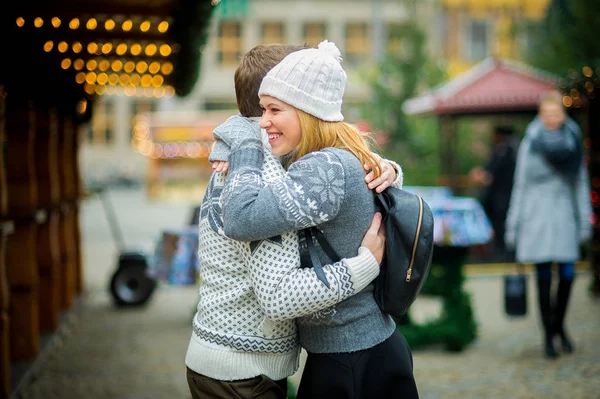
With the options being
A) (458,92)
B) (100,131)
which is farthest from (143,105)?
(458,92)

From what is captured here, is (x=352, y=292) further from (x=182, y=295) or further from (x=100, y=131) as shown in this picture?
(x=100, y=131)

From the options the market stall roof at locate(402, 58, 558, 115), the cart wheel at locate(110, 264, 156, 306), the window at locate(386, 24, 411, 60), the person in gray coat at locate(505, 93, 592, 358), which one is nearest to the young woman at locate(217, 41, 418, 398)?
the person in gray coat at locate(505, 93, 592, 358)

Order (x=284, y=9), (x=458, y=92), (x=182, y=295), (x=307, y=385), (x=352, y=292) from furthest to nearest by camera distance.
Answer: (x=284, y=9), (x=458, y=92), (x=182, y=295), (x=307, y=385), (x=352, y=292)

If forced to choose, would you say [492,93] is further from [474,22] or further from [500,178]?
[474,22]

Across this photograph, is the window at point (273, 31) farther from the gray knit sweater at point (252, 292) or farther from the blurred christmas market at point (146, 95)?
the gray knit sweater at point (252, 292)

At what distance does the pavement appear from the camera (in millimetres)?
5785

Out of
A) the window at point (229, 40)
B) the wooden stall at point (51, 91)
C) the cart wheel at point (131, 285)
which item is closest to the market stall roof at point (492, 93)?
the wooden stall at point (51, 91)

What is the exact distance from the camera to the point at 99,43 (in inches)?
271

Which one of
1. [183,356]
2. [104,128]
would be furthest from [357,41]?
[183,356]

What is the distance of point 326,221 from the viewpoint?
245 centimetres

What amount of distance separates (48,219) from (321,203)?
5.61m

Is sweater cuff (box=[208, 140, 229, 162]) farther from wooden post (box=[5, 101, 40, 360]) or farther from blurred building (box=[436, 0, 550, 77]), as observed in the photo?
blurred building (box=[436, 0, 550, 77])

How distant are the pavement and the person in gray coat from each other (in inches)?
19.6

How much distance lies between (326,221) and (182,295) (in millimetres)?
8220
